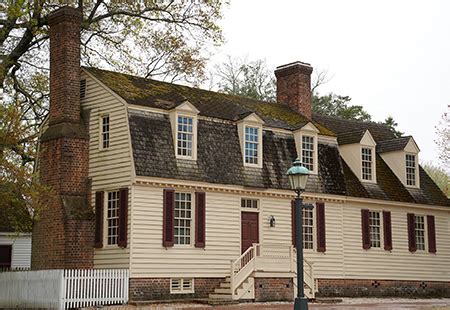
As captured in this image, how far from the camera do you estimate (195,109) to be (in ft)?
86.6

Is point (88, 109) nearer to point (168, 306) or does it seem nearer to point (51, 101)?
point (51, 101)

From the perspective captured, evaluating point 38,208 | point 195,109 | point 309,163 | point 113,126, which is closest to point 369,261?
point 309,163

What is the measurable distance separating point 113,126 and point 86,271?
547cm

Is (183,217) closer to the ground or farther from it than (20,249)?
farther from it

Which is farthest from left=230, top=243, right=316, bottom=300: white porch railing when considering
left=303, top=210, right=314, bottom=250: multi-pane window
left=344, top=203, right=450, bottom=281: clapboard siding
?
left=344, top=203, right=450, bottom=281: clapboard siding

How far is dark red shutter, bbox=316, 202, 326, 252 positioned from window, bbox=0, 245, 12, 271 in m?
18.7

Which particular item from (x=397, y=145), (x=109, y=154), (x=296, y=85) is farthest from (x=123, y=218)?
(x=397, y=145)

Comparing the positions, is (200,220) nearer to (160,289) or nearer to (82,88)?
(160,289)

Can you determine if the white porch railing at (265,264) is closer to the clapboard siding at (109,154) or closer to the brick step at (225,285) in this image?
the brick step at (225,285)

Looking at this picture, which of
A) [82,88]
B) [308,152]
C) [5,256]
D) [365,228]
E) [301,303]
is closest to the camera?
[301,303]

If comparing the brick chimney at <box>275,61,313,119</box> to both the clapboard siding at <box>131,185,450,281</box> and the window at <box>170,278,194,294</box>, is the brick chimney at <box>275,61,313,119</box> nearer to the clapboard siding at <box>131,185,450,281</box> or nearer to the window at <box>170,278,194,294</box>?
the clapboard siding at <box>131,185,450,281</box>

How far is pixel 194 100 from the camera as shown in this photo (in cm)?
2892

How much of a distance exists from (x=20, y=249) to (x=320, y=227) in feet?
60.3

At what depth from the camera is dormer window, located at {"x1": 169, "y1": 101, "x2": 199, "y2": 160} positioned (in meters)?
25.9
